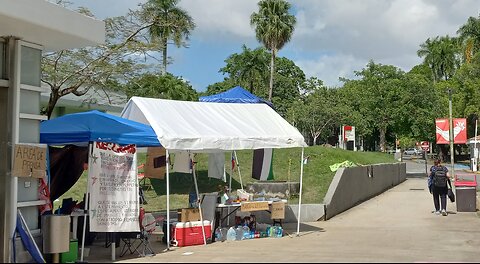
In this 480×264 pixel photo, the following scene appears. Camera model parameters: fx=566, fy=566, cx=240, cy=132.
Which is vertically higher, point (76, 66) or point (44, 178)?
point (76, 66)

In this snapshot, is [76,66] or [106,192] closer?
[106,192]

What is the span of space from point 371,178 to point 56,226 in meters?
17.4

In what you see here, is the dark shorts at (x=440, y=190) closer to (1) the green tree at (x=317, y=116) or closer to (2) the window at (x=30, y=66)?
(2) the window at (x=30, y=66)

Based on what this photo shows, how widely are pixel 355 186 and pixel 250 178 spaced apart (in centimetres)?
459

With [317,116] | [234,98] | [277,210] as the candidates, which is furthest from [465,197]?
[317,116]

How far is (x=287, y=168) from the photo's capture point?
2547 centimetres

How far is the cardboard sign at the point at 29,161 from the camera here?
30.7 ft

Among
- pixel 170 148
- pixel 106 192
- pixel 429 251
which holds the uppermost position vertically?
pixel 170 148

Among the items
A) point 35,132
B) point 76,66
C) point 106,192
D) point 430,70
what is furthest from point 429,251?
point 430,70

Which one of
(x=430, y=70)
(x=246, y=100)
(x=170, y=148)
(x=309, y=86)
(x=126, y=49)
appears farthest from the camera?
(x=430, y=70)

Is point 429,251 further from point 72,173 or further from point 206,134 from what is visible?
point 72,173

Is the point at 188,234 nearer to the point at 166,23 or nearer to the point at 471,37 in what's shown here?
the point at 166,23

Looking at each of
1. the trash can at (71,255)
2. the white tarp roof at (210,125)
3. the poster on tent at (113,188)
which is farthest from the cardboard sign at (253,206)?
the trash can at (71,255)

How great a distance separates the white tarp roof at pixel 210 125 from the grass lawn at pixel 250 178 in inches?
220
